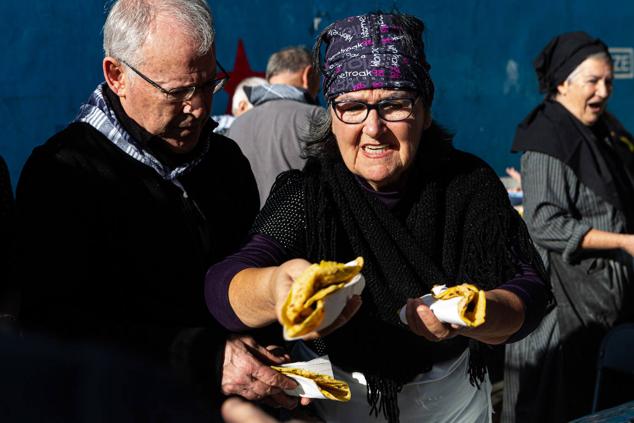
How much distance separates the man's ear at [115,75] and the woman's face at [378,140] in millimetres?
591

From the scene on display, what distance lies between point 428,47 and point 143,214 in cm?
415

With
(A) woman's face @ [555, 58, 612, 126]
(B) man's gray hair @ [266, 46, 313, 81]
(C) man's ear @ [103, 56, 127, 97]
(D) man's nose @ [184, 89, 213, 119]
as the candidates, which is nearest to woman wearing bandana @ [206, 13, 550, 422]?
(D) man's nose @ [184, 89, 213, 119]

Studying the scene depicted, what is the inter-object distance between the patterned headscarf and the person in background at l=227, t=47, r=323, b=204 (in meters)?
1.61

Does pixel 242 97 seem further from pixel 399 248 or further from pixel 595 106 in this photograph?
pixel 399 248

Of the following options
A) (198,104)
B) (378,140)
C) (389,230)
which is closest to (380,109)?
(378,140)

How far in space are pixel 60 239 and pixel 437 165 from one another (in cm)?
102

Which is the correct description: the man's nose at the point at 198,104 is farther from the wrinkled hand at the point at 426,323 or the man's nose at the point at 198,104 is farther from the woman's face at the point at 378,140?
the wrinkled hand at the point at 426,323

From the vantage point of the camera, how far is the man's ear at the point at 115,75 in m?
2.26

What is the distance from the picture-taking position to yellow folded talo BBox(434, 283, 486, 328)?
1.78m

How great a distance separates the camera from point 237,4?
17.8ft

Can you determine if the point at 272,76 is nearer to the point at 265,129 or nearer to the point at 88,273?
the point at 265,129

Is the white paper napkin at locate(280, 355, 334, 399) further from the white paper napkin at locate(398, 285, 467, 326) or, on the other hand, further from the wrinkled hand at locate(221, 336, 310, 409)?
the white paper napkin at locate(398, 285, 467, 326)

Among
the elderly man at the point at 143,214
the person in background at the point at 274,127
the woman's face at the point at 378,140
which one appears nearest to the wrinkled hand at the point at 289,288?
the elderly man at the point at 143,214

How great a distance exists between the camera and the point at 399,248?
216 cm
